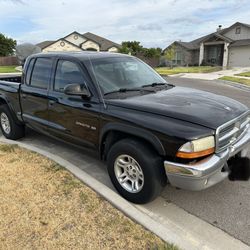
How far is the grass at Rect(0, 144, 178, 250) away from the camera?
9.06 feet

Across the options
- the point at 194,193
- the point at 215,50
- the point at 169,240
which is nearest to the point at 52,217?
the point at 169,240

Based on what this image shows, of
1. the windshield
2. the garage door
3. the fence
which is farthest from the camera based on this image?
the fence

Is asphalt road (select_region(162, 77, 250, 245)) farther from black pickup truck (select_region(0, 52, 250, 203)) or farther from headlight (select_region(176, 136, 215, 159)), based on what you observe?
headlight (select_region(176, 136, 215, 159))

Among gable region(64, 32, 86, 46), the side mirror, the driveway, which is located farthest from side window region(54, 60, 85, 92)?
gable region(64, 32, 86, 46)

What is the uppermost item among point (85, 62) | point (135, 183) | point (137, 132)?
point (85, 62)

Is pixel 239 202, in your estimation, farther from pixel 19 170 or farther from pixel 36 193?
pixel 19 170

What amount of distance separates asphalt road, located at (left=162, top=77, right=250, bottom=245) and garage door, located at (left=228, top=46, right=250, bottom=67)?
35335mm

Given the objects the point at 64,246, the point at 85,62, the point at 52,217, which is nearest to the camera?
the point at 64,246

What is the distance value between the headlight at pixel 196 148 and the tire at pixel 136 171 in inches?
12.5

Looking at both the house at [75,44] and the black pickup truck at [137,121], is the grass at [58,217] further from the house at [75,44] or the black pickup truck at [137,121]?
the house at [75,44]

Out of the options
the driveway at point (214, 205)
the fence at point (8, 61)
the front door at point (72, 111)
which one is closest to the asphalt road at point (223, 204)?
the driveway at point (214, 205)

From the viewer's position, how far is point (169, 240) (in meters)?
2.74

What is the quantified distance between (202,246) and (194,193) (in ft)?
3.63

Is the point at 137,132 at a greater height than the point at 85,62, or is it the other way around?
the point at 85,62
